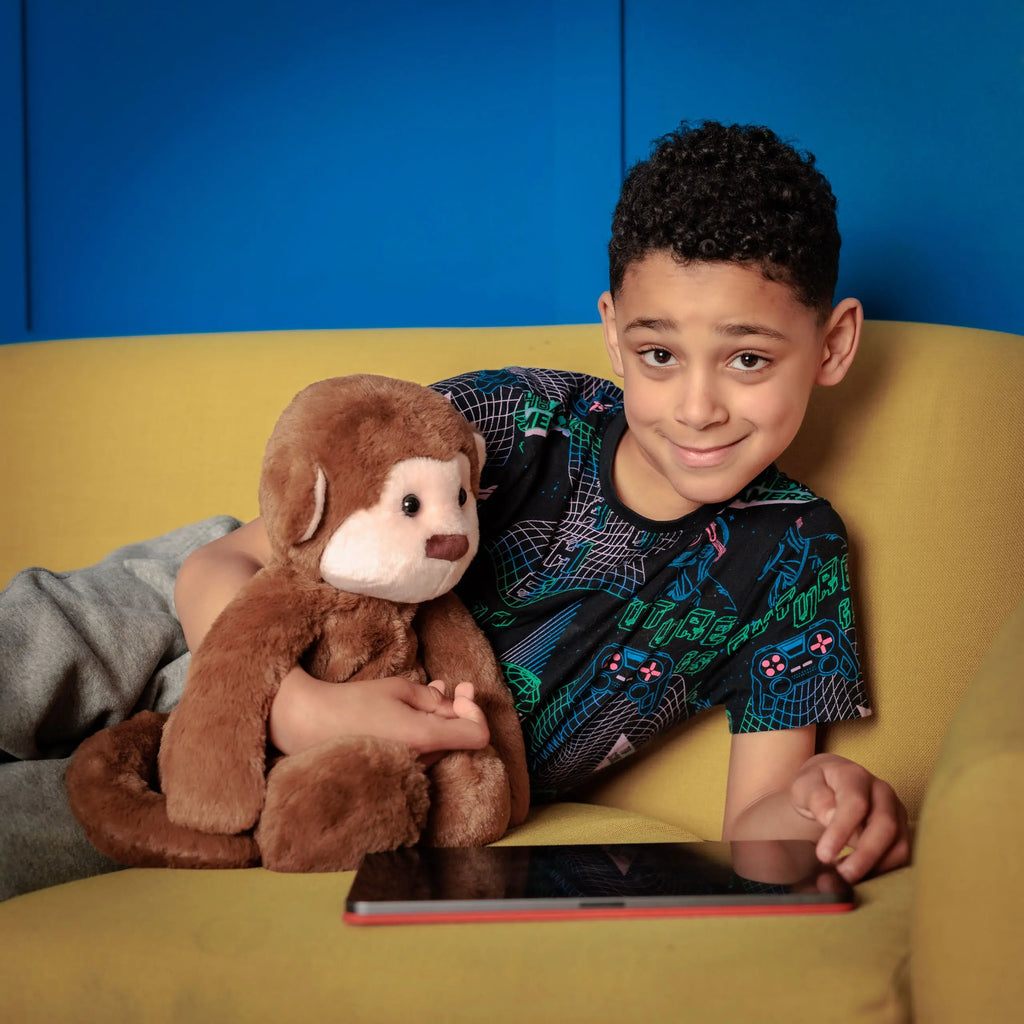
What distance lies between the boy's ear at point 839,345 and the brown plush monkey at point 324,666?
386 millimetres

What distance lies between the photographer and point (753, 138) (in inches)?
42.1

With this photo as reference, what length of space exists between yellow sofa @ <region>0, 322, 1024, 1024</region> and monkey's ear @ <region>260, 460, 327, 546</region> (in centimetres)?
26

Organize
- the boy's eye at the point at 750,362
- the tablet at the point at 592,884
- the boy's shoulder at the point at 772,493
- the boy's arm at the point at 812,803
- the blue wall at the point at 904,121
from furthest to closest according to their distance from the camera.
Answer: the blue wall at the point at 904,121, the boy's shoulder at the point at 772,493, the boy's eye at the point at 750,362, the boy's arm at the point at 812,803, the tablet at the point at 592,884

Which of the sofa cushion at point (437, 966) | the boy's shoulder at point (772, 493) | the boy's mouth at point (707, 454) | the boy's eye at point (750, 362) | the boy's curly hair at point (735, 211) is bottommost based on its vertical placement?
the sofa cushion at point (437, 966)

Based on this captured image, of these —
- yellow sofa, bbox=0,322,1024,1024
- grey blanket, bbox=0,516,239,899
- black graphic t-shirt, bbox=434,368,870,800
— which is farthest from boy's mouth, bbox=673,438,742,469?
grey blanket, bbox=0,516,239,899

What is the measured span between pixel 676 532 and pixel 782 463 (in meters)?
0.17

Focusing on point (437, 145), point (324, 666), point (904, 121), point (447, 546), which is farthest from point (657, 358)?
point (437, 145)

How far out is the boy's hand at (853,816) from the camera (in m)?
0.80

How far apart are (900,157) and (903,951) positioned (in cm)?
119

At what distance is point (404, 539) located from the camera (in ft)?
2.89

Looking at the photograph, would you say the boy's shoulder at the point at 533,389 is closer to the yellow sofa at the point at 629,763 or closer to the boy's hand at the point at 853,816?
the yellow sofa at the point at 629,763

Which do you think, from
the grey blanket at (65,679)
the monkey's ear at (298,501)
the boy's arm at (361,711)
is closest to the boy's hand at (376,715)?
the boy's arm at (361,711)

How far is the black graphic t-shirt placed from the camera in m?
1.11

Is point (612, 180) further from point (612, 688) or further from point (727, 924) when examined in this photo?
point (727, 924)
